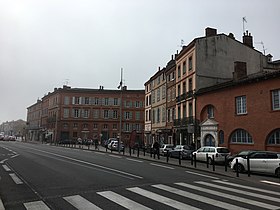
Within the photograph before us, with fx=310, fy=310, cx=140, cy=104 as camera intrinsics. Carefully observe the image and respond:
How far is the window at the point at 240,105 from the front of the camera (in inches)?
1033

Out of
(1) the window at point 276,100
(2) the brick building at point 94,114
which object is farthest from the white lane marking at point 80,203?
(2) the brick building at point 94,114

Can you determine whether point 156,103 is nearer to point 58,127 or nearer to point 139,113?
point 139,113

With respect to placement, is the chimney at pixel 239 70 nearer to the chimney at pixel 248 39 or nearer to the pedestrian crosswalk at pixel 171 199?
the chimney at pixel 248 39

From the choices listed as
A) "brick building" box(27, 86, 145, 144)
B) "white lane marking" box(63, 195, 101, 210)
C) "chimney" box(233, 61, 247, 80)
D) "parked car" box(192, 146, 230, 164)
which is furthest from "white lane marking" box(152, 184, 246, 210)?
"brick building" box(27, 86, 145, 144)

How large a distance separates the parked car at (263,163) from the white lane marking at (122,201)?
832 cm

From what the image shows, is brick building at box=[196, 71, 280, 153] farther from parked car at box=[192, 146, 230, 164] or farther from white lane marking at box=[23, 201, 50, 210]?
white lane marking at box=[23, 201, 50, 210]

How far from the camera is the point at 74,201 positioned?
8.27 metres

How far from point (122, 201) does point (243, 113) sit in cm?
2017

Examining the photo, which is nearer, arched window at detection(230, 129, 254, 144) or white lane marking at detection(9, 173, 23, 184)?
white lane marking at detection(9, 173, 23, 184)

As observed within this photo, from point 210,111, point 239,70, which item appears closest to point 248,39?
point 239,70

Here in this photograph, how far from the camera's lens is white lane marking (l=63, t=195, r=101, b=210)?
7559mm

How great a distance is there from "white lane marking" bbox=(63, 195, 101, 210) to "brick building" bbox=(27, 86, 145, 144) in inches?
2526

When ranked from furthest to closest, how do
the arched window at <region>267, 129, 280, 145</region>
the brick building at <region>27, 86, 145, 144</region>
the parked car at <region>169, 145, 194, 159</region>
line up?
the brick building at <region>27, 86, 145, 144</region> → the parked car at <region>169, 145, 194, 159</region> → the arched window at <region>267, 129, 280, 145</region>

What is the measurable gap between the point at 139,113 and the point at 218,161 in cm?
5494
